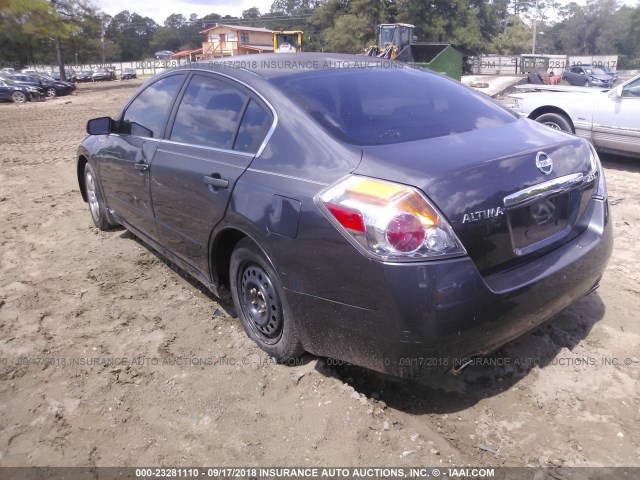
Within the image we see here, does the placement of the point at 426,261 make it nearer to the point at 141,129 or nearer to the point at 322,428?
the point at 322,428

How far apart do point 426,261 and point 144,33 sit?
10654 cm

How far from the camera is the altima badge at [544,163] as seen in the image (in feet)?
8.17

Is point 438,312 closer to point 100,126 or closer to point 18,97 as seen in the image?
point 100,126

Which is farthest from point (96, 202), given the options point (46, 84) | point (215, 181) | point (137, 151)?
point (46, 84)

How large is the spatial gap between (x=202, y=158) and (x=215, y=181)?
27cm

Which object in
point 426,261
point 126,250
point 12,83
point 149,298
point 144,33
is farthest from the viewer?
point 144,33

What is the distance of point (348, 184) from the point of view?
231 cm

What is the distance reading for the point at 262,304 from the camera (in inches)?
119

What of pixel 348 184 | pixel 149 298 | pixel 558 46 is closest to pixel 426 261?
pixel 348 184

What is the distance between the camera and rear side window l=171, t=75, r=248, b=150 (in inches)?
122

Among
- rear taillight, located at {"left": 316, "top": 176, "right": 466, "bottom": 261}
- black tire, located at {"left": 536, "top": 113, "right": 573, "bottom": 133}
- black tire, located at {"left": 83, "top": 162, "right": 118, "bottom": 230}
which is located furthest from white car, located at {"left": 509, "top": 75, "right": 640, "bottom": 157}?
rear taillight, located at {"left": 316, "top": 176, "right": 466, "bottom": 261}

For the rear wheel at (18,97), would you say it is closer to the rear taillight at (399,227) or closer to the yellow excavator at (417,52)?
the yellow excavator at (417,52)

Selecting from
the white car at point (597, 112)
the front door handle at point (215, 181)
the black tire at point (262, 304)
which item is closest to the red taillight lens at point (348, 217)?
the black tire at point (262, 304)

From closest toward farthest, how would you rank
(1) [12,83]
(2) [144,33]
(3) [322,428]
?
(3) [322,428], (1) [12,83], (2) [144,33]
